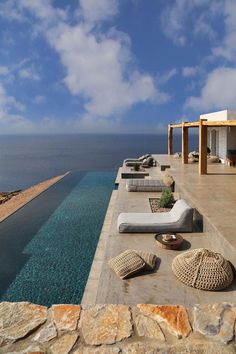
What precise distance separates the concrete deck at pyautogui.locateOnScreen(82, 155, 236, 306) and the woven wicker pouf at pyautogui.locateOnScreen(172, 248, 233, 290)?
13cm

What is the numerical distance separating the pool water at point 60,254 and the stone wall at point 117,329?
446 centimetres

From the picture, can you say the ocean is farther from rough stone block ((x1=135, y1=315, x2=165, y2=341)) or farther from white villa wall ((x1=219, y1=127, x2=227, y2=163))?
rough stone block ((x1=135, y1=315, x2=165, y2=341))

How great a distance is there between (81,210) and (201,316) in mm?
12366

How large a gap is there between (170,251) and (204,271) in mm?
1759

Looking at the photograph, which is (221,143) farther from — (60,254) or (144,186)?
(60,254)

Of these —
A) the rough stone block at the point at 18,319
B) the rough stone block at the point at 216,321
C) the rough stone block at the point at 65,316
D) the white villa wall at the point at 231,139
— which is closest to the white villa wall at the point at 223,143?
the white villa wall at the point at 231,139

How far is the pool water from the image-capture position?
7.88m

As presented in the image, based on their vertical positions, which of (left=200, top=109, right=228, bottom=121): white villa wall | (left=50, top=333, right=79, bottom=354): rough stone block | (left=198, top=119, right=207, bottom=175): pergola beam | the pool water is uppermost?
(left=200, top=109, right=228, bottom=121): white villa wall

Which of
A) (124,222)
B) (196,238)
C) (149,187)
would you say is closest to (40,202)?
(149,187)

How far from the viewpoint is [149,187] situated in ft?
48.9

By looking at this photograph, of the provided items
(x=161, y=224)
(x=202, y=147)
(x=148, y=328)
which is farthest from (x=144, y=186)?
(x=148, y=328)

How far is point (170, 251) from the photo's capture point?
795cm

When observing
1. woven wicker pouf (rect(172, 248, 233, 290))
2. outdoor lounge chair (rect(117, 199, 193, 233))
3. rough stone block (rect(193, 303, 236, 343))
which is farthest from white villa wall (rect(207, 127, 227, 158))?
rough stone block (rect(193, 303, 236, 343))

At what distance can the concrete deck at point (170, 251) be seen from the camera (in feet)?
19.5
